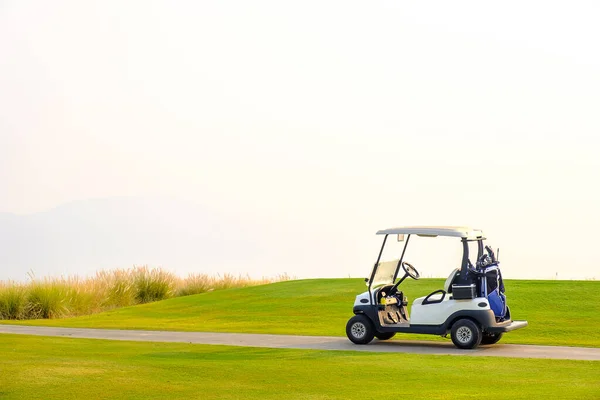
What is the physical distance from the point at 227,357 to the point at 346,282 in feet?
45.6

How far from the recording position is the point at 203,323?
73.6ft

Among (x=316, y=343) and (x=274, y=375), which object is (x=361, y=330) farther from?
(x=274, y=375)

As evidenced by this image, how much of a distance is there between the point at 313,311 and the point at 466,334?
27.6 feet

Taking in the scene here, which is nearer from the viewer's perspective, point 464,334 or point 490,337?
point 464,334

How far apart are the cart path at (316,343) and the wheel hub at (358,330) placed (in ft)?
0.77

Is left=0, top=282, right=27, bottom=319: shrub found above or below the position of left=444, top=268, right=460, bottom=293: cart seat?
below

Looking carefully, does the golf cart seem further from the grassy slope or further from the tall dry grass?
the tall dry grass

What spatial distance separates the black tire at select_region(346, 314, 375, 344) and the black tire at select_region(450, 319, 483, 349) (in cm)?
151

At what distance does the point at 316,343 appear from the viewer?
16.1 m

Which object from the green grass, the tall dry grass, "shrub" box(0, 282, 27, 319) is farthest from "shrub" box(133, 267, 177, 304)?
the green grass

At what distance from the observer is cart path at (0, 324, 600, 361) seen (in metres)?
14.5

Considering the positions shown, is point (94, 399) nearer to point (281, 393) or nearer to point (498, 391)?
point (281, 393)

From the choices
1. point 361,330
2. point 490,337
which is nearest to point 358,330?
point 361,330

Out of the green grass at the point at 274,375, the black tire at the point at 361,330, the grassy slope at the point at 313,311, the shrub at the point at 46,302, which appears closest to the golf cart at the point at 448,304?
the black tire at the point at 361,330
